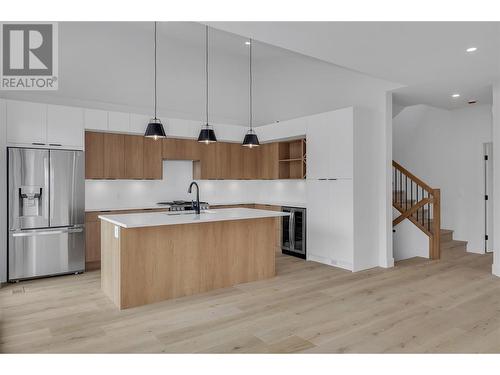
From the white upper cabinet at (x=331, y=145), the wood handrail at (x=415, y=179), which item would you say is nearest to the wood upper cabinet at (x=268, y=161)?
the white upper cabinet at (x=331, y=145)

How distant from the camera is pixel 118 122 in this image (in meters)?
5.70

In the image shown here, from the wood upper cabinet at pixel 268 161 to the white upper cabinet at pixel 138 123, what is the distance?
254 centimetres

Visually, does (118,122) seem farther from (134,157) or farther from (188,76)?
(188,76)

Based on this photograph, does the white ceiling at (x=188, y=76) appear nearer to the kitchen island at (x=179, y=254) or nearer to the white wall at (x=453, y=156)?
the white wall at (x=453, y=156)

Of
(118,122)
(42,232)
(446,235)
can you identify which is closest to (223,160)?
(118,122)

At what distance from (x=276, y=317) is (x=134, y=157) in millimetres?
3855

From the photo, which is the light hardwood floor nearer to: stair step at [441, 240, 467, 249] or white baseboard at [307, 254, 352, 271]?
white baseboard at [307, 254, 352, 271]

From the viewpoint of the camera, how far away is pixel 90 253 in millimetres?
5453

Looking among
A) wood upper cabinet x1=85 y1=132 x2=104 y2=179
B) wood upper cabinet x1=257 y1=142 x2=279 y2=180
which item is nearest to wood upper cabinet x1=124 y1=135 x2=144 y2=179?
wood upper cabinet x1=85 y1=132 x2=104 y2=179

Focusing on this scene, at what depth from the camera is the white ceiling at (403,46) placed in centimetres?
331

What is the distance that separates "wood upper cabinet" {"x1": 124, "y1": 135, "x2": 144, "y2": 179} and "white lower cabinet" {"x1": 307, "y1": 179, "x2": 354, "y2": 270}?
2.95 meters
